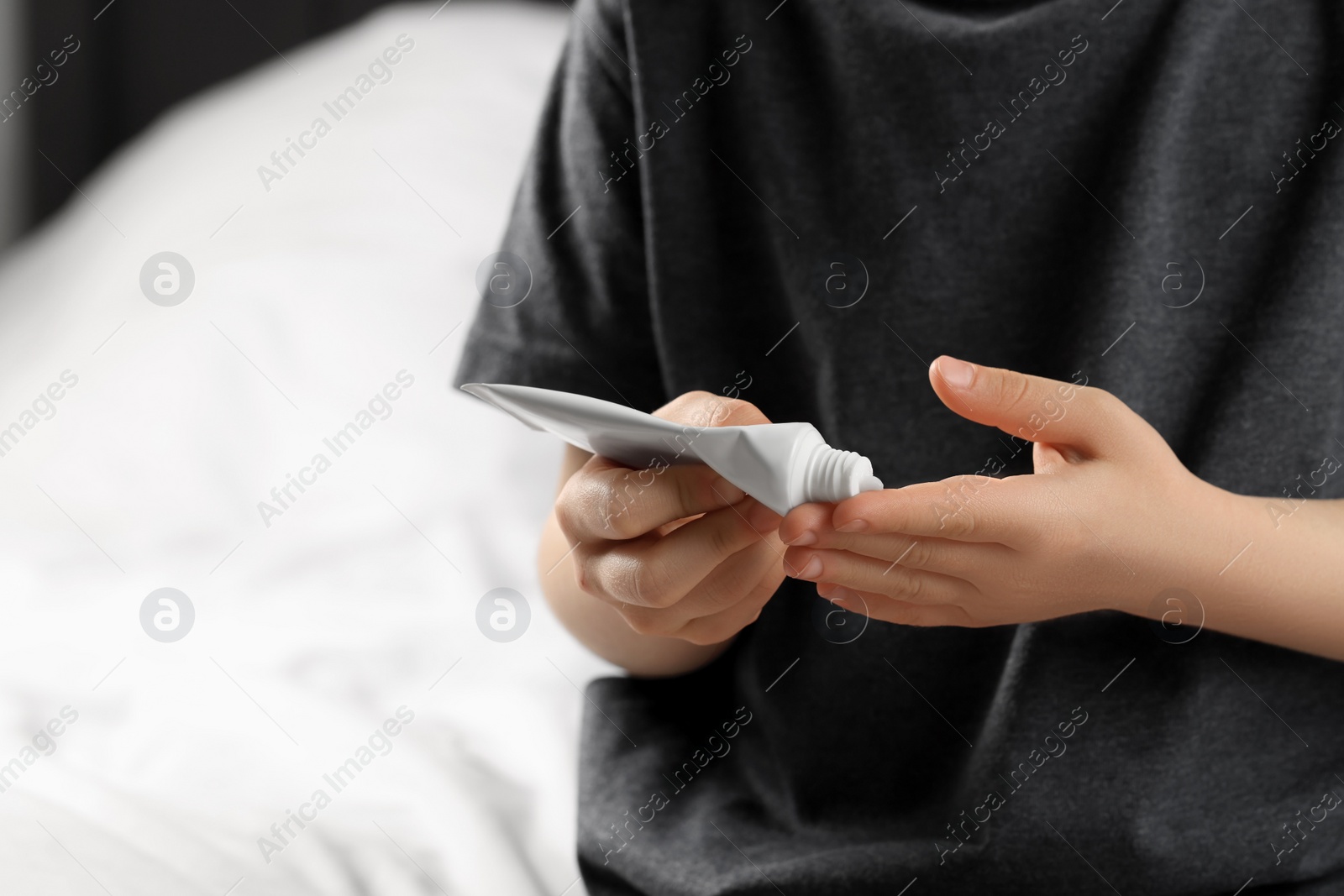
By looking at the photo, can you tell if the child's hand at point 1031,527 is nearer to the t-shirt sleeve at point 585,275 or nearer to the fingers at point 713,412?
the fingers at point 713,412

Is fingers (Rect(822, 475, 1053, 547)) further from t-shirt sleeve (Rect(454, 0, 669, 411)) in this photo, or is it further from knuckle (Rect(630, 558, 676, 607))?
t-shirt sleeve (Rect(454, 0, 669, 411))

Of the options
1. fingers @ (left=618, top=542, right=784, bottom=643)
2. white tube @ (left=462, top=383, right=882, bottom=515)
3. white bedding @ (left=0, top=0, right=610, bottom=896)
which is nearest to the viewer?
white tube @ (left=462, top=383, right=882, bottom=515)

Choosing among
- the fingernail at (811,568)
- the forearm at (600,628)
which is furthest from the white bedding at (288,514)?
the fingernail at (811,568)

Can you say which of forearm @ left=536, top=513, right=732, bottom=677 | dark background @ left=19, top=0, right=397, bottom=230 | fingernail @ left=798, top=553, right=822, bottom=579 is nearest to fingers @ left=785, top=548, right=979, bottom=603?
fingernail @ left=798, top=553, right=822, bottom=579

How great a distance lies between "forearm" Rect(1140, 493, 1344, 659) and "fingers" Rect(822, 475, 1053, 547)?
0.43 feet

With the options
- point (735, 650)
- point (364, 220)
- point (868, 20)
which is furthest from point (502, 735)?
point (364, 220)

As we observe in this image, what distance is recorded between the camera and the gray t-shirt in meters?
0.53

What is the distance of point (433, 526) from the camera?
95 centimetres

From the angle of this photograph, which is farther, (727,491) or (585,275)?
(585,275)

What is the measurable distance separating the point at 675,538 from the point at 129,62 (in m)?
1.55

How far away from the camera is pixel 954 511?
1.25 ft

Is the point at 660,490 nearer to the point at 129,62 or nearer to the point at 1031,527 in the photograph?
the point at 1031,527

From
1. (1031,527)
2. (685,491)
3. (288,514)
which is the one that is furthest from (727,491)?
(288,514)

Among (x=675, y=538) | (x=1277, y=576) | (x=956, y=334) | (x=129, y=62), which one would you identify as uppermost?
(x=129, y=62)
